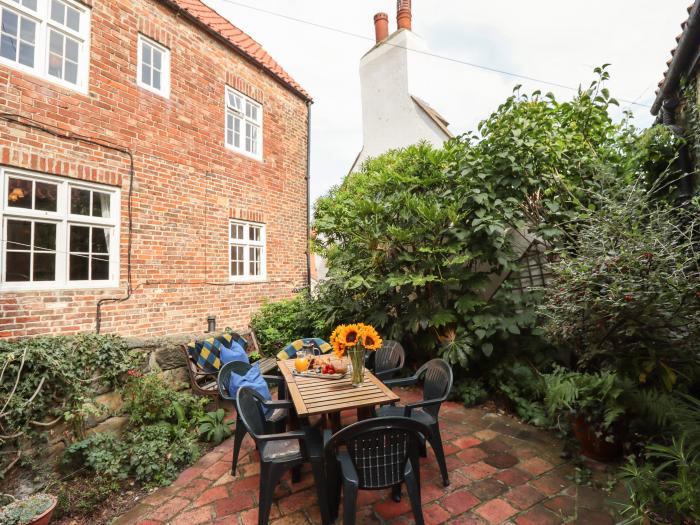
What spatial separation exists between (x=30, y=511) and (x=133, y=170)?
4.48m

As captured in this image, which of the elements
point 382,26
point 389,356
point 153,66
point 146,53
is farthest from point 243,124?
point 389,356

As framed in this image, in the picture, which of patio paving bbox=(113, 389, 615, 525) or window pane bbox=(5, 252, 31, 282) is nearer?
patio paving bbox=(113, 389, 615, 525)

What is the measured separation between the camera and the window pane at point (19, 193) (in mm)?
4266

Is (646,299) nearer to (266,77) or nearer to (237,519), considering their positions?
(237,519)

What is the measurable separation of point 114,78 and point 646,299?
275 inches

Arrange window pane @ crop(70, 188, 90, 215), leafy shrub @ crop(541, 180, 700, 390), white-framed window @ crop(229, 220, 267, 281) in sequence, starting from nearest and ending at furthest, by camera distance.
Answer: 1. leafy shrub @ crop(541, 180, 700, 390)
2. window pane @ crop(70, 188, 90, 215)
3. white-framed window @ crop(229, 220, 267, 281)

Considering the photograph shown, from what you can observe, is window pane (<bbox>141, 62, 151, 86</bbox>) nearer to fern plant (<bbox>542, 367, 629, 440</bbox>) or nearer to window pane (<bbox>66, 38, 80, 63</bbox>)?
window pane (<bbox>66, 38, 80, 63</bbox>)

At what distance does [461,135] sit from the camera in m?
4.93

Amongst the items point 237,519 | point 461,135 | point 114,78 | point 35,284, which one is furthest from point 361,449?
point 114,78

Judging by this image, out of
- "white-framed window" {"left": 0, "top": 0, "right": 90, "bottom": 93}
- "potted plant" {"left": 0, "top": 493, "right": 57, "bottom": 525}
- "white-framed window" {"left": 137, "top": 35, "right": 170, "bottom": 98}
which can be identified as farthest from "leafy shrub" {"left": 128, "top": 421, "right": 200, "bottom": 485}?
"white-framed window" {"left": 137, "top": 35, "right": 170, "bottom": 98}

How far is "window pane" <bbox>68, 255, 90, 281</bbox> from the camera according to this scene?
4.74m

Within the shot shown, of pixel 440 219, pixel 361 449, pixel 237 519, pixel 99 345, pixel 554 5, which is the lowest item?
pixel 237 519

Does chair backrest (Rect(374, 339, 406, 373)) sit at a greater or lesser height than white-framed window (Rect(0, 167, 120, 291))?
lesser

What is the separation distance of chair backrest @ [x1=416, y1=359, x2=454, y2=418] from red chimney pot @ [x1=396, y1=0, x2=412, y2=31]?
9220mm
